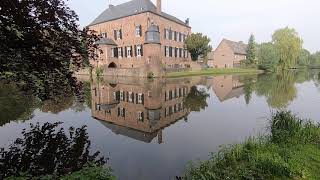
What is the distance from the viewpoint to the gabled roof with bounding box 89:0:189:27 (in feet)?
140

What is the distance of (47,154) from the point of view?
695cm

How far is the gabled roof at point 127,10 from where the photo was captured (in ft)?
140

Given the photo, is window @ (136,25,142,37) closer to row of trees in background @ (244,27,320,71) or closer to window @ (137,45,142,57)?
window @ (137,45,142,57)

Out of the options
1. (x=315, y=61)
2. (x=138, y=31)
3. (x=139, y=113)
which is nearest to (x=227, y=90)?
(x=139, y=113)

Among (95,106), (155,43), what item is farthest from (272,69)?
(95,106)

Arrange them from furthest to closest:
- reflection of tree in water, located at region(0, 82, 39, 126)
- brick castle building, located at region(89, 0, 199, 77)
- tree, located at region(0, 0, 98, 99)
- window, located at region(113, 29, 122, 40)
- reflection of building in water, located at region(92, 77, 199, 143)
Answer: window, located at region(113, 29, 122, 40)
brick castle building, located at region(89, 0, 199, 77)
reflection of tree in water, located at region(0, 82, 39, 126)
reflection of building in water, located at region(92, 77, 199, 143)
tree, located at region(0, 0, 98, 99)

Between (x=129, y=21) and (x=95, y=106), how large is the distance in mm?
30687

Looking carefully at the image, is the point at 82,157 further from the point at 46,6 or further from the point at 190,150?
the point at 46,6

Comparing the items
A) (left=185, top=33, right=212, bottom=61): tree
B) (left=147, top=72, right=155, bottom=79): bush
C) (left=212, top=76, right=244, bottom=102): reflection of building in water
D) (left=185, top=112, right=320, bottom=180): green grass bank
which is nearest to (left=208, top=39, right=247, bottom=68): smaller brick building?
(left=185, top=33, right=212, bottom=61): tree

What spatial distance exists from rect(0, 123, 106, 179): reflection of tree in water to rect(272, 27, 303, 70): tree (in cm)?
6457

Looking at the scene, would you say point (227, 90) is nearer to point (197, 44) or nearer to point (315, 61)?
point (197, 44)

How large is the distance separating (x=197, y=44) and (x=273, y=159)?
43.2 m

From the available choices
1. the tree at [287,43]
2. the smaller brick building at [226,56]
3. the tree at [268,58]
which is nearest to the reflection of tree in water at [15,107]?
the tree at [268,58]

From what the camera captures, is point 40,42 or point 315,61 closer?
point 40,42
